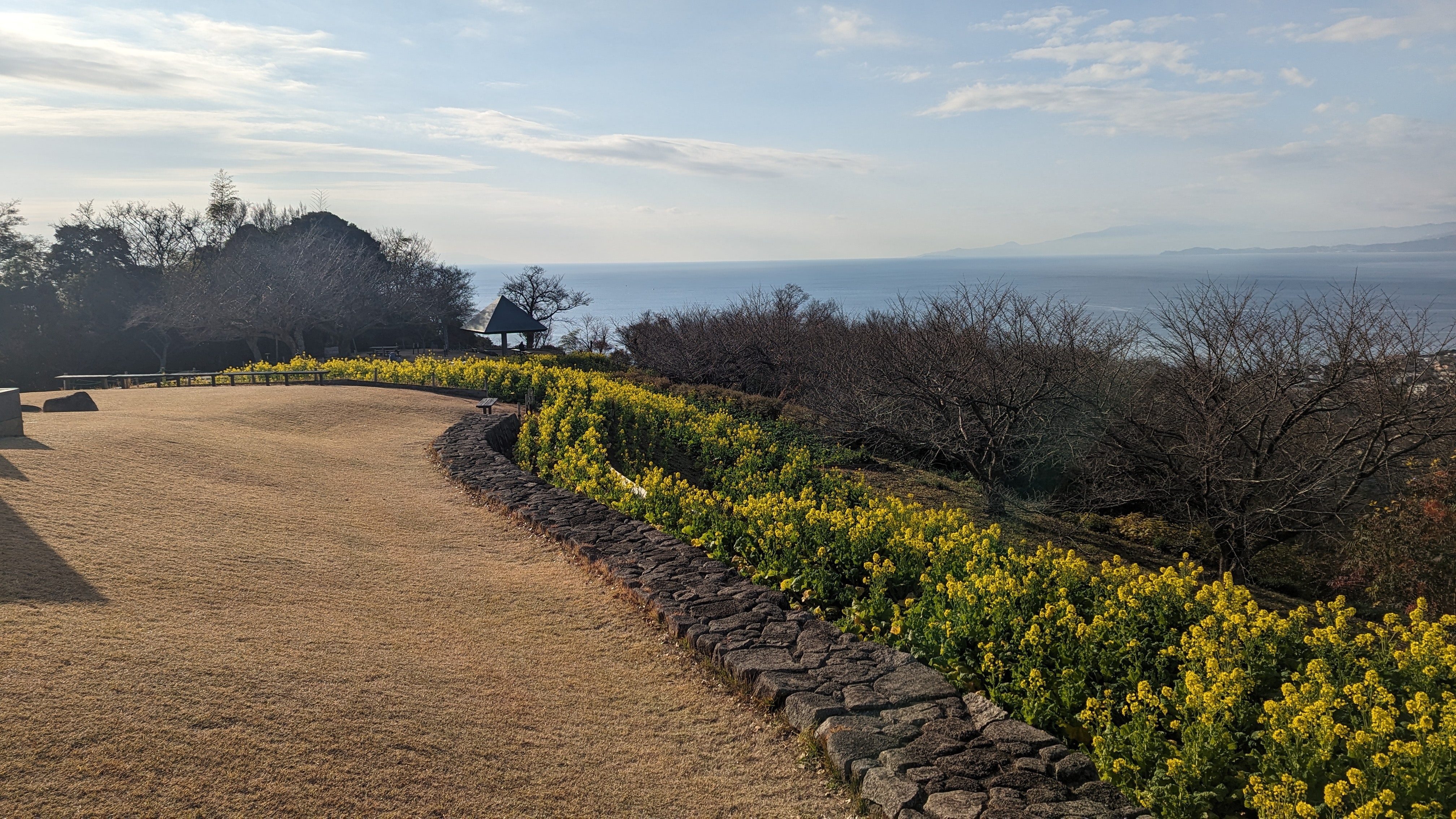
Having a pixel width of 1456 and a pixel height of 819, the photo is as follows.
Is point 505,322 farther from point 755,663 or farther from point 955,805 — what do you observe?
point 955,805

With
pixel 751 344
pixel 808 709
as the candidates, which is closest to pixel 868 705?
pixel 808 709

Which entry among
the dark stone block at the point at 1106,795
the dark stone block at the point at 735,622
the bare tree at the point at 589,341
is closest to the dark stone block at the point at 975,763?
the dark stone block at the point at 1106,795

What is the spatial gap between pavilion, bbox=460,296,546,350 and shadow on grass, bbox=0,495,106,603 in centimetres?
3185

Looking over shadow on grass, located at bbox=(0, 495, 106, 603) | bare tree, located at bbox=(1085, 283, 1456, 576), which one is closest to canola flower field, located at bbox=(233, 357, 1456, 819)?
bare tree, located at bbox=(1085, 283, 1456, 576)

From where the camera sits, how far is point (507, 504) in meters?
9.96

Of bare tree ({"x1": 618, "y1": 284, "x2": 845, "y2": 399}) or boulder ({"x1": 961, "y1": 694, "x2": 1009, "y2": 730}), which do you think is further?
bare tree ({"x1": 618, "y1": 284, "x2": 845, "y2": 399})

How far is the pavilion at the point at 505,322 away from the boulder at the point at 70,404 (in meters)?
24.0

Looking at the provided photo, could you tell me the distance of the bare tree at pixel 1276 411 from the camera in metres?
9.99

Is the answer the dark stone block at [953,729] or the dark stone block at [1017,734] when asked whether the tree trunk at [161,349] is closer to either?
the dark stone block at [953,729]

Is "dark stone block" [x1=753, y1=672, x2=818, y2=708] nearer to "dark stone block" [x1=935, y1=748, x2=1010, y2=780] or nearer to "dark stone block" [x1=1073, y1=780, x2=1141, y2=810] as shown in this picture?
"dark stone block" [x1=935, y1=748, x2=1010, y2=780]

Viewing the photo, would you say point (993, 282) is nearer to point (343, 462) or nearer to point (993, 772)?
point (343, 462)

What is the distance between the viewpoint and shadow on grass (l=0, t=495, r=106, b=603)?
17.3ft

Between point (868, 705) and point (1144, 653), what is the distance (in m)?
1.65

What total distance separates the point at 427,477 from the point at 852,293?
185012 mm
